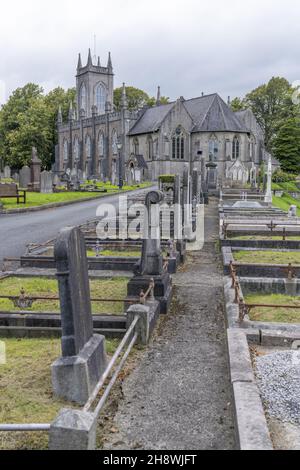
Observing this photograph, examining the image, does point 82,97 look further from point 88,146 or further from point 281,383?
point 281,383

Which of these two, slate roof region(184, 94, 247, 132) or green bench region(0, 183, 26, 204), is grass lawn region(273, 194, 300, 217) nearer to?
green bench region(0, 183, 26, 204)

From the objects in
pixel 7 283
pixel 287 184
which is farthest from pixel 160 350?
pixel 287 184

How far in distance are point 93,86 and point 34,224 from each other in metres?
66.3

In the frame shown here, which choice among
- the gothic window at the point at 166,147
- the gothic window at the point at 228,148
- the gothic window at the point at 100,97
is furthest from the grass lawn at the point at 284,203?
the gothic window at the point at 100,97

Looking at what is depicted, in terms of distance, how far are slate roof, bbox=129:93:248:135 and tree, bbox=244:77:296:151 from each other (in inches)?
785

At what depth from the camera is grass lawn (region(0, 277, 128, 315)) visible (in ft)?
29.4

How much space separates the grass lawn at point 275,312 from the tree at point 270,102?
7414 cm

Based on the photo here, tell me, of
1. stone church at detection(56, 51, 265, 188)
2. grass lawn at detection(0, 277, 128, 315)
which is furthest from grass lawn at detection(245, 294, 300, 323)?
stone church at detection(56, 51, 265, 188)

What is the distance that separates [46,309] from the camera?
8.84 metres

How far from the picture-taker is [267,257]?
13.4 meters

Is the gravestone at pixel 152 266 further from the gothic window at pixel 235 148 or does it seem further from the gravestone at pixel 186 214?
the gothic window at pixel 235 148

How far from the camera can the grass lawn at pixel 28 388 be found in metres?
4.54
